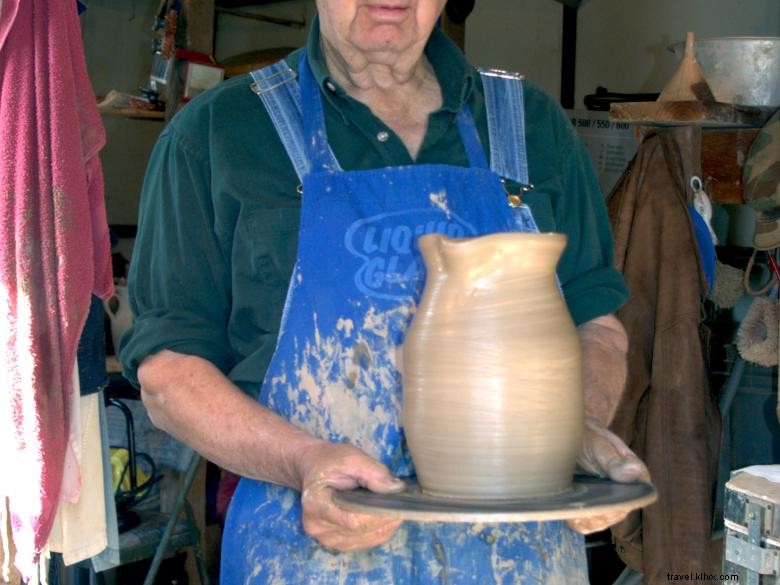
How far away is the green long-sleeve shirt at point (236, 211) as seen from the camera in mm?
1538

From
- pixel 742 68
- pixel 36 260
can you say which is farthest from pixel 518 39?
pixel 36 260

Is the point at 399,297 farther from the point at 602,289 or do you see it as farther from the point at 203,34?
the point at 203,34

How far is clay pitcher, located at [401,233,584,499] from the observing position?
1.29 m

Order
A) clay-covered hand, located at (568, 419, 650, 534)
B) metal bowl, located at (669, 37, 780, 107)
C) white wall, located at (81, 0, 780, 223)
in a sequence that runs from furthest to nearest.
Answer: white wall, located at (81, 0, 780, 223), metal bowl, located at (669, 37, 780, 107), clay-covered hand, located at (568, 419, 650, 534)

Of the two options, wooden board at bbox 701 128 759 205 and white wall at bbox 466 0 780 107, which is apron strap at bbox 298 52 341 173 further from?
white wall at bbox 466 0 780 107

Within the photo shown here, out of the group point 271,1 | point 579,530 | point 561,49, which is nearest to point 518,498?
point 579,530

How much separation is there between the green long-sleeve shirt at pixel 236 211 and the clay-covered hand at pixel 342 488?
0.27 m

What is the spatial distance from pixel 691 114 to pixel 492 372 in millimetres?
1729

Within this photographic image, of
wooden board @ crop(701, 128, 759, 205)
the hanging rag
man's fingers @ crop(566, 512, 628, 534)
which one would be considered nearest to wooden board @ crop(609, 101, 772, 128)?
wooden board @ crop(701, 128, 759, 205)

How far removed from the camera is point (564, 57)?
475 centimetres

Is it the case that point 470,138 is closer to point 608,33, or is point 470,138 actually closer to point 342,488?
point 342,488

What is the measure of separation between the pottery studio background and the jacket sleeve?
5.93 ft

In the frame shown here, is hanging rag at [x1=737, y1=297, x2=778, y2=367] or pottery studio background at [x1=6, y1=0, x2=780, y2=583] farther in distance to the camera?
pottery studio background at [x1=6, y1=0, x2=780, y2=583]

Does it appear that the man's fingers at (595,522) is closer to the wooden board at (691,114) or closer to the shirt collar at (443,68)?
the shirt collar at (443,68)
